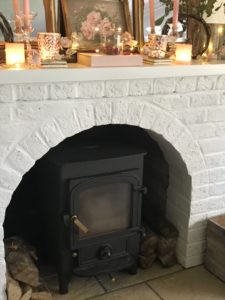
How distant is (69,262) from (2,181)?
1.87ft

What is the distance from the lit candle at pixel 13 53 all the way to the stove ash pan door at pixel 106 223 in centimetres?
62

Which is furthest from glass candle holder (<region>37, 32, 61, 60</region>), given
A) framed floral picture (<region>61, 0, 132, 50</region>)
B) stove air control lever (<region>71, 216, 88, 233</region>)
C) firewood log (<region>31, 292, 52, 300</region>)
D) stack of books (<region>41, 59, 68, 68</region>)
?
firewood log (<region>31, 292, 52, 300</region>)

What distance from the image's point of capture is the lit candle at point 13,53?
1.67 m

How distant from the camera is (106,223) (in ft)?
6.67

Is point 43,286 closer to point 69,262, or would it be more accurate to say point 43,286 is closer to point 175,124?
point 69,262

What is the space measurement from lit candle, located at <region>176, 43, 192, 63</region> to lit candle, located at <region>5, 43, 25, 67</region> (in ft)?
2.51

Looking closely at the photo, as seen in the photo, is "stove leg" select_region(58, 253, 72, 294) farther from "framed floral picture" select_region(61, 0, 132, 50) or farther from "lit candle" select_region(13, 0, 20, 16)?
"lit candle" select_region(13, 0, 20, 16)

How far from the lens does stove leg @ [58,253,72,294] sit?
1.98 metres

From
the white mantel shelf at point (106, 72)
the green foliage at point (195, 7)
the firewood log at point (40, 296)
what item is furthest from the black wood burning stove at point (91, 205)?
the green foliage at point (195, 7)

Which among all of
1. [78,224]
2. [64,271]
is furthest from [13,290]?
[78,224]

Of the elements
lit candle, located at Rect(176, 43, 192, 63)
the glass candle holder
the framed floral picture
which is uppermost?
the framed floral picture

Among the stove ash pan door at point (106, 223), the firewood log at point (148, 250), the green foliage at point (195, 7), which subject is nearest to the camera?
the stove ash pan door at point (106, 223)

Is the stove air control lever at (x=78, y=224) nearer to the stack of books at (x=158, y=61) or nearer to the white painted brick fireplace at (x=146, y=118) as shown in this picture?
the white painted brick fireplace at (x=146, y=118)

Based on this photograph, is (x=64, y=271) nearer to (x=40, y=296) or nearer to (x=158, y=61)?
(x=40, y=296)
